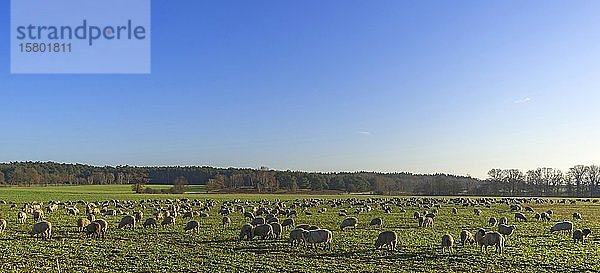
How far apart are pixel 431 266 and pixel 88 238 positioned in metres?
17.8

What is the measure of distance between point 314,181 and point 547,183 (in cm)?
6429

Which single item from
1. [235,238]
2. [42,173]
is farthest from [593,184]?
[42,173]

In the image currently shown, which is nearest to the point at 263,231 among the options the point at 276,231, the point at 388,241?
the point at 276,231

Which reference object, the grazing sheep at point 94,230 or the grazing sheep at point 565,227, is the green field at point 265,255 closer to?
the grazing sheep at point 94,230

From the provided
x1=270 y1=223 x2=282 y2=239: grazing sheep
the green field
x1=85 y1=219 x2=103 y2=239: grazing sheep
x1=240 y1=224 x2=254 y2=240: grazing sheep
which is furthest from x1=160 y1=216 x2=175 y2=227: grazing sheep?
x1=270 y1=223 x2=282 y2=239: grazing sheep

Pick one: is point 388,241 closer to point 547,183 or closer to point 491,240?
point 491,240

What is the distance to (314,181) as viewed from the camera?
463ft

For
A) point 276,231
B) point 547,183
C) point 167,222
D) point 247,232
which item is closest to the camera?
point 247,232

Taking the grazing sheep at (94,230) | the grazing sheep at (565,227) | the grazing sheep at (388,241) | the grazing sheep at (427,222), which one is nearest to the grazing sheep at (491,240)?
the grazing sheep at (388,241)

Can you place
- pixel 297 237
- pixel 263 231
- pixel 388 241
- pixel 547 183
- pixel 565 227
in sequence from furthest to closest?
1. pixel 547 183
2. pixel 565 227
3. pixel 263 231
4. pixel 297 237
5. pixel 388 241

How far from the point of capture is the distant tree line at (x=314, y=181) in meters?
129

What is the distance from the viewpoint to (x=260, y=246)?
2312 cm

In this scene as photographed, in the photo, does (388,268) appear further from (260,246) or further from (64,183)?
(64,183)

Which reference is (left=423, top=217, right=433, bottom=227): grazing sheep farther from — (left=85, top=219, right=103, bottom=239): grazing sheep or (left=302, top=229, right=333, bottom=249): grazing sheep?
(left=85, top=219, right=103, bottom=239): grazing sheep
